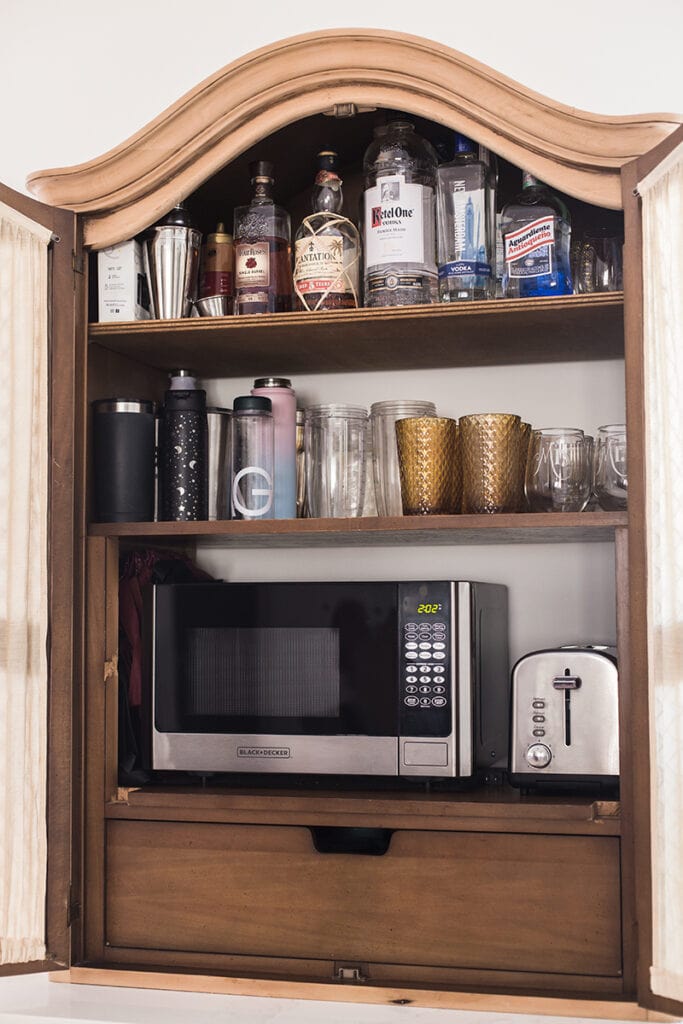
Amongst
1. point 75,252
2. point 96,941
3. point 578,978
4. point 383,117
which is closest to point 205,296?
point 75,252

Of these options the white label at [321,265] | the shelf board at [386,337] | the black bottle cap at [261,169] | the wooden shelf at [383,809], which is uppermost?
the black bottle cap at [261,169]

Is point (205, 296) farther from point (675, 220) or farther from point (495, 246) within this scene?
point (675, 220)

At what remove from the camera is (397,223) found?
5.41 ft

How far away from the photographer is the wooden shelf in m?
1.52

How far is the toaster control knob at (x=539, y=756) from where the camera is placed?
Result: 1572 mm

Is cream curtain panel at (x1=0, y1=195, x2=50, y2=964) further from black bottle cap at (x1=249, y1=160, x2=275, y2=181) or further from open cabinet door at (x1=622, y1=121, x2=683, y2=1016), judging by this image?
open cabinet door at (x1=622, y1=121, x2=683, y2=1016)

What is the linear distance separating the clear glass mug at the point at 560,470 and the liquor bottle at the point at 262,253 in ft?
1.45

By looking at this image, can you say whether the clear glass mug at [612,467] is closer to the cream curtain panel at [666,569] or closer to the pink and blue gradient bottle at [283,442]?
the cream curtain panel at [666,569]

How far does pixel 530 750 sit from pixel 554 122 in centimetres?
83

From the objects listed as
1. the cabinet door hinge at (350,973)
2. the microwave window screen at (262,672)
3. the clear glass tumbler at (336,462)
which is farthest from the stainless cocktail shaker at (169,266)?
the cabinet door hinge at (350,973)

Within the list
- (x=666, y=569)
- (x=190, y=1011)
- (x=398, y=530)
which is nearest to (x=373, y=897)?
(x=190, y=1011)

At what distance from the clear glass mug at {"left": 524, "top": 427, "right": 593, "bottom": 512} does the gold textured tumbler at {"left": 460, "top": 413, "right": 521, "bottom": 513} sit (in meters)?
0.03

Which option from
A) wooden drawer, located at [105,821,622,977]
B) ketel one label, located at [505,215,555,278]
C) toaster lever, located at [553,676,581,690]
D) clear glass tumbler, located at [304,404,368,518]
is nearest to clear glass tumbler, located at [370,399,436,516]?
clear glass tumbler, located at [304,404,368,518]

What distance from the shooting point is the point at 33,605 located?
5.21ft
